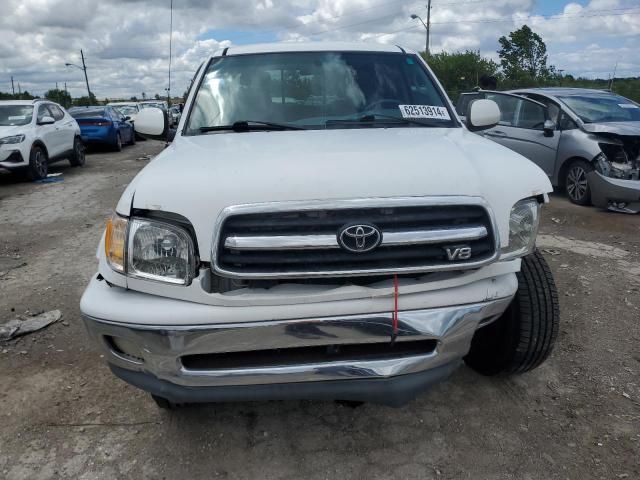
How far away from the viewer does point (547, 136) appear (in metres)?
8.04

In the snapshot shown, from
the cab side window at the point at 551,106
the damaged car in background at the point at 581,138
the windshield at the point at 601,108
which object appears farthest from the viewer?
the cab side window at the point at 551,106

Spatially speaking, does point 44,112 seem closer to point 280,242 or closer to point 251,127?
point 251,127

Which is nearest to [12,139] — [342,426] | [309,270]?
[342,426]

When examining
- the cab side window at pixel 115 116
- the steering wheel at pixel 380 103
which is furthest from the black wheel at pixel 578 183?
the cab side window at pixel 115 116

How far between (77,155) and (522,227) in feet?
43.1

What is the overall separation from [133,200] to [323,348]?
0.97 meters

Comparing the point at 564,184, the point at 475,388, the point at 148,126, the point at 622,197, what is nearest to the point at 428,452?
the point at 475,388

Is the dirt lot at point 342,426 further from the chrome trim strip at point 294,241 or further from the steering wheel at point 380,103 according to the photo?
the steering wheel at point 380,103

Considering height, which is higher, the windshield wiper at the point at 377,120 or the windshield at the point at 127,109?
the windshield wiper at the point at 377,120

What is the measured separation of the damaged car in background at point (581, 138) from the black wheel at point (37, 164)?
8.81m

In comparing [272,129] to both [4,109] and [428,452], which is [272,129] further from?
[4,109]

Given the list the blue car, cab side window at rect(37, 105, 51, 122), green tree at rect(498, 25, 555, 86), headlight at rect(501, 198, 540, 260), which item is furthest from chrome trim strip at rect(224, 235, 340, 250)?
green tree at rect(498, 25, 555, 86)

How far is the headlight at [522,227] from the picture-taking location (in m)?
2.28

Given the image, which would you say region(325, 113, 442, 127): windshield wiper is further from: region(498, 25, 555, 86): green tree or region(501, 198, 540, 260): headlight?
region(498, 25, 555, 86): green tree
